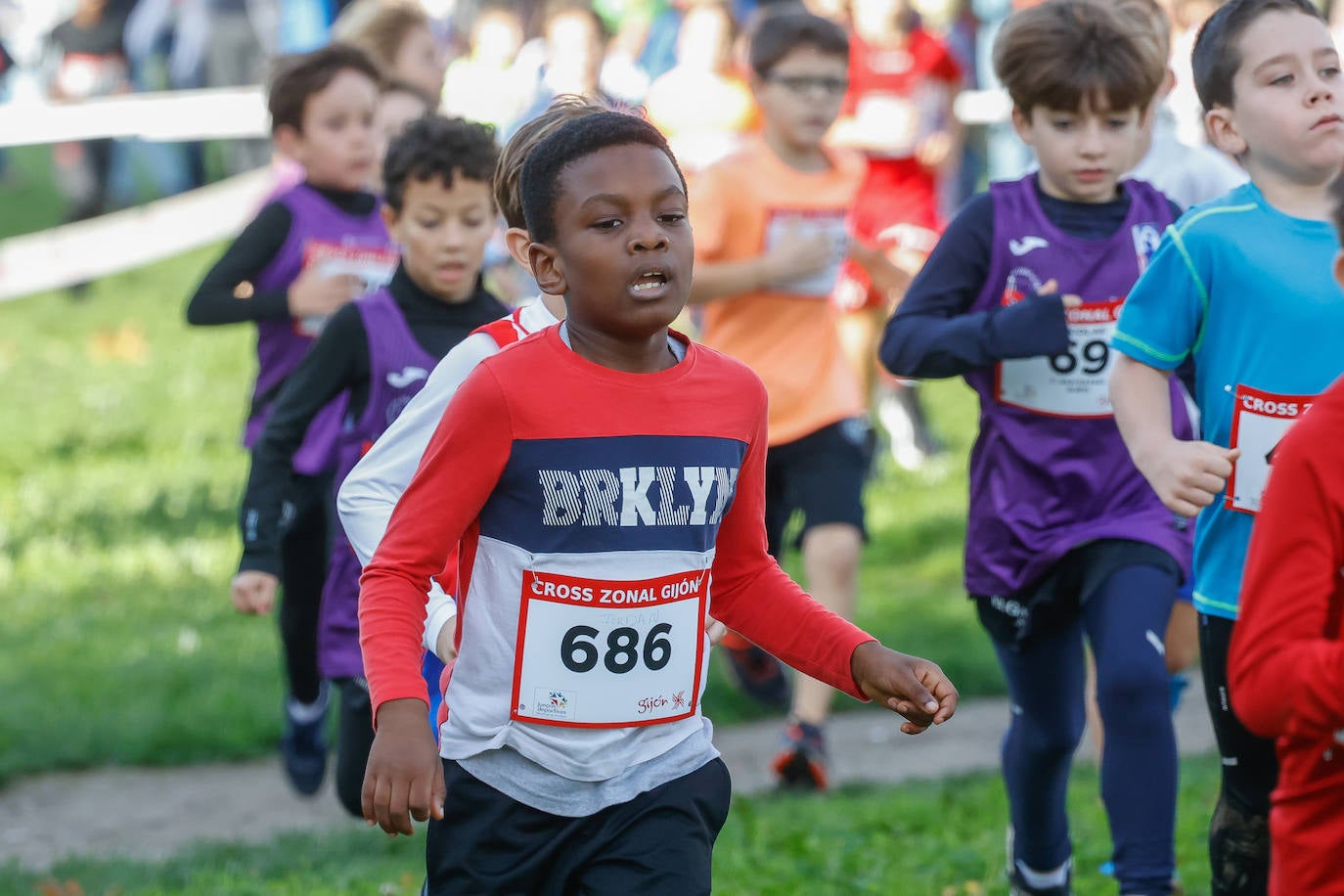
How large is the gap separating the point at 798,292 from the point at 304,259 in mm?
1593

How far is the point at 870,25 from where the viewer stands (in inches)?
444

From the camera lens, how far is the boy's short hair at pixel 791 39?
6582 millimetres

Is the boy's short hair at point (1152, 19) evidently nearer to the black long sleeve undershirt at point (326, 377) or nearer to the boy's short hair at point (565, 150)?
the black long sleeve undershirt at point (326, 377)

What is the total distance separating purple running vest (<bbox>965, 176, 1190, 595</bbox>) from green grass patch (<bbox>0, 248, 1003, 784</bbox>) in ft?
9.22

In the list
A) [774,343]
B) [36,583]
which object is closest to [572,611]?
[774,343]

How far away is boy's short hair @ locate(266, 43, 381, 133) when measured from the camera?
6.43m

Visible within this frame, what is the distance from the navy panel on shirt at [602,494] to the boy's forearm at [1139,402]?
0.99m

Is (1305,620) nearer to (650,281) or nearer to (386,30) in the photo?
(650,281)

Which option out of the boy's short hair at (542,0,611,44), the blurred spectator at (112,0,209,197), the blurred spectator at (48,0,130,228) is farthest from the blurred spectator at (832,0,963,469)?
the blurred spectator at (112,0,209,197)

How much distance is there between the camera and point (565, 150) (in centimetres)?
310

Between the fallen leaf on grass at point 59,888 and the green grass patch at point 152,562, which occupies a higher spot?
the fallen leaf on grass at point 59,888

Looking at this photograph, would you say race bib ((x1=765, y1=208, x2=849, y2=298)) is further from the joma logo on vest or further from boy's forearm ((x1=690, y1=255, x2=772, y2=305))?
the joma logo on vest

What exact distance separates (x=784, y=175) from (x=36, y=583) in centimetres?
408

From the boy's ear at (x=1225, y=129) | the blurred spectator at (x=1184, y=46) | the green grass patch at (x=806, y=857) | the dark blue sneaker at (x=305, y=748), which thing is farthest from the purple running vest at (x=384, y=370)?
the blurred spectator at (x=1184, y=46)
